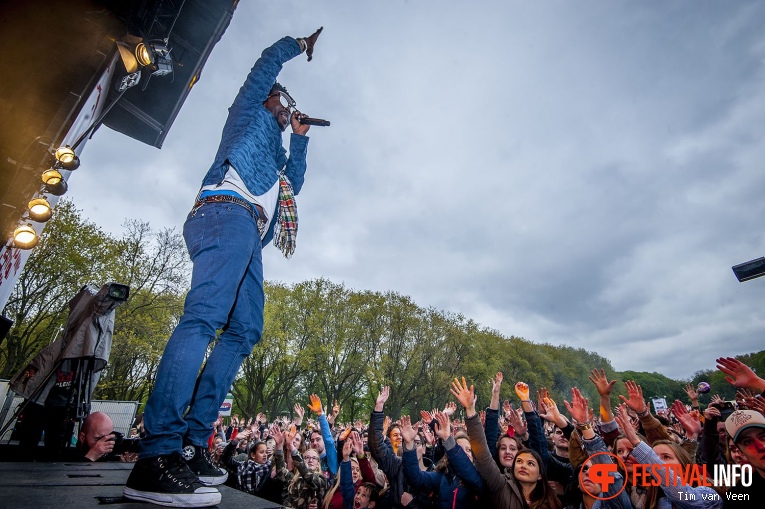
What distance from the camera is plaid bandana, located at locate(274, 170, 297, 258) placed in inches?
103

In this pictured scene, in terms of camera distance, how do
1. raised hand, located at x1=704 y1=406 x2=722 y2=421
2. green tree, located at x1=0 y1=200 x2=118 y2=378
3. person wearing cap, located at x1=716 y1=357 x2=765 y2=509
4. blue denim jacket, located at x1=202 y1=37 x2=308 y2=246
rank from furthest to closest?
green tree, located at x1=0 y1=200 x2=118 y2=378, raised hand, located at x1=704 y1=406 x2=722 y2=421, person wearing cap, located at x1=716 y1=357 x2=765 y2=509, blue denim jacket, located at x1=202 y1=37 x2=308 y2=246

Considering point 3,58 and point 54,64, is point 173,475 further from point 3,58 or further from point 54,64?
point 54,64

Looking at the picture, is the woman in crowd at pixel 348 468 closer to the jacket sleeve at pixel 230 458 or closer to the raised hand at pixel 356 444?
the raised hand at pixel 356 444

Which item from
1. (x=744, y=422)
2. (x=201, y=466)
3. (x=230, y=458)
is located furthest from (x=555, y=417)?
(x=230, y=458)

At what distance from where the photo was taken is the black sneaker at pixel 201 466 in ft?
5.72

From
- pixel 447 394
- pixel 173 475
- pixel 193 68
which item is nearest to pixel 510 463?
pixel 173 475

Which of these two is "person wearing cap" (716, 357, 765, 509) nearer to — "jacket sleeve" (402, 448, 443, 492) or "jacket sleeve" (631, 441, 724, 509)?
"jacket sleeve" (631, 441, 724, 509)

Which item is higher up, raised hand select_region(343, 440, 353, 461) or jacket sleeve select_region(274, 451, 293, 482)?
raised hand select_region(343, 440, 353, 461)

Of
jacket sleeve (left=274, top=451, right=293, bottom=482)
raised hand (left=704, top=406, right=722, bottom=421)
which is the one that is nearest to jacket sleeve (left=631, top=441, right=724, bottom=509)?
raised hand (left=704, top=406, right=722, bottom=421)

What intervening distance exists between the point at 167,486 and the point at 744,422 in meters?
3.91

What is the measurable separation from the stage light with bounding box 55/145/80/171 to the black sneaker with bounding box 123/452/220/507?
5.94 m

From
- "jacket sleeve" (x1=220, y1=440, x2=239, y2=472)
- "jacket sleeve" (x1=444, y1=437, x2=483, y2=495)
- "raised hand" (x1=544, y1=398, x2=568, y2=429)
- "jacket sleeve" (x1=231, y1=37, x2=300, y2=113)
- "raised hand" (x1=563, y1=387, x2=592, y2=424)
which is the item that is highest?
"jacket sleeve" (x1=231, y1=37, x2=300, y2=113)

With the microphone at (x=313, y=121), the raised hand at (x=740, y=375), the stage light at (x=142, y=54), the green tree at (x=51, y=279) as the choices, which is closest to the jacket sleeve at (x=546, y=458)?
the raised hand at (x=740, y=375)

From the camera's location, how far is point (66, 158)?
17.9 ft
